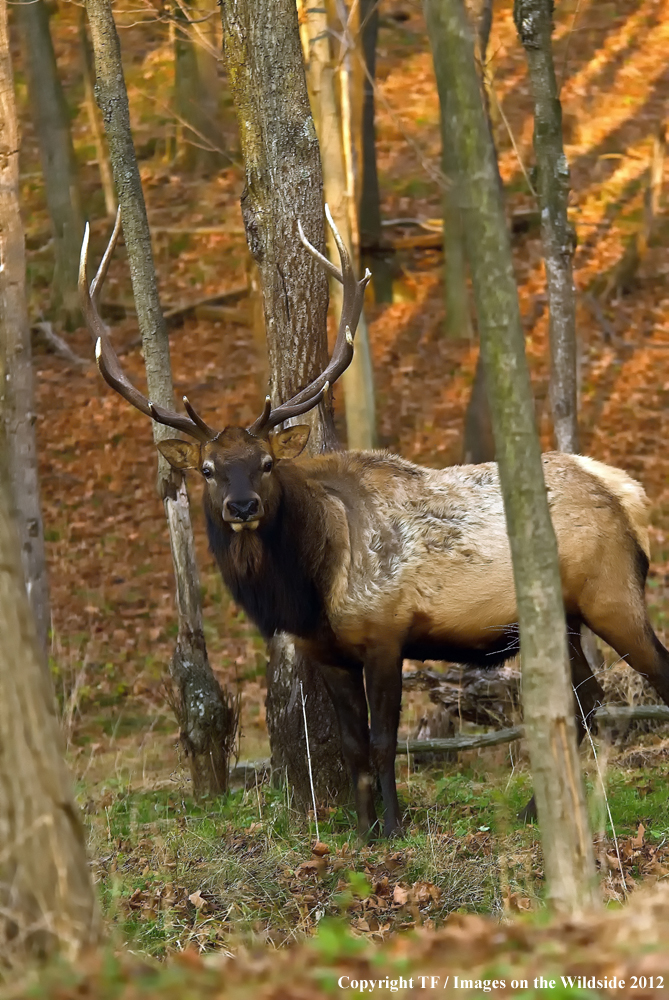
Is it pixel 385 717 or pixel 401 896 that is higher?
pixel 385 717

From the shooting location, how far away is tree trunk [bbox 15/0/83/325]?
18.6m

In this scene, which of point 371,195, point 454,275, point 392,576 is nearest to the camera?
point 392,576

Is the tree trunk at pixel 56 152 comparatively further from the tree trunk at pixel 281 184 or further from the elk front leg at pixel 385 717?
the elk front leg at pixel 385 717

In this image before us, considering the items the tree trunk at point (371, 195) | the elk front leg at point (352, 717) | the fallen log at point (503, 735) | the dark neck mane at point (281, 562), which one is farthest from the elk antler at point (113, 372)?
the tree trunk at point (371, 195)

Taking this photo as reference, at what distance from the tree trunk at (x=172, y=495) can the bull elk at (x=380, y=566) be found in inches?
41.8

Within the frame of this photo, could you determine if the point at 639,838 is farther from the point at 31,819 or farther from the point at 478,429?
the point at 478,429

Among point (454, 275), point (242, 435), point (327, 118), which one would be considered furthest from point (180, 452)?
point (454, 275)

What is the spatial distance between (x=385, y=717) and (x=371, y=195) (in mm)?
13709

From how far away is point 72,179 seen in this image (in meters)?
19.4

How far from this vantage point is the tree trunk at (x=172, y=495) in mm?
8289

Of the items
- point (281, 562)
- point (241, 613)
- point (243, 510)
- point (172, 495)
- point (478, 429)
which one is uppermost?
point (243, 510)

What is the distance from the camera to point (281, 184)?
7.71 metres

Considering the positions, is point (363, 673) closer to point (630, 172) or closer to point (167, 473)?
point (167, 473)

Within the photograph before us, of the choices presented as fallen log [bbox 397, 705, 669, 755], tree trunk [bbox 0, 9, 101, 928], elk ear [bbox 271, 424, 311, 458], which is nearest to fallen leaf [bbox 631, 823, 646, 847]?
fallen log [bbox 397, 705, 669, 755]
